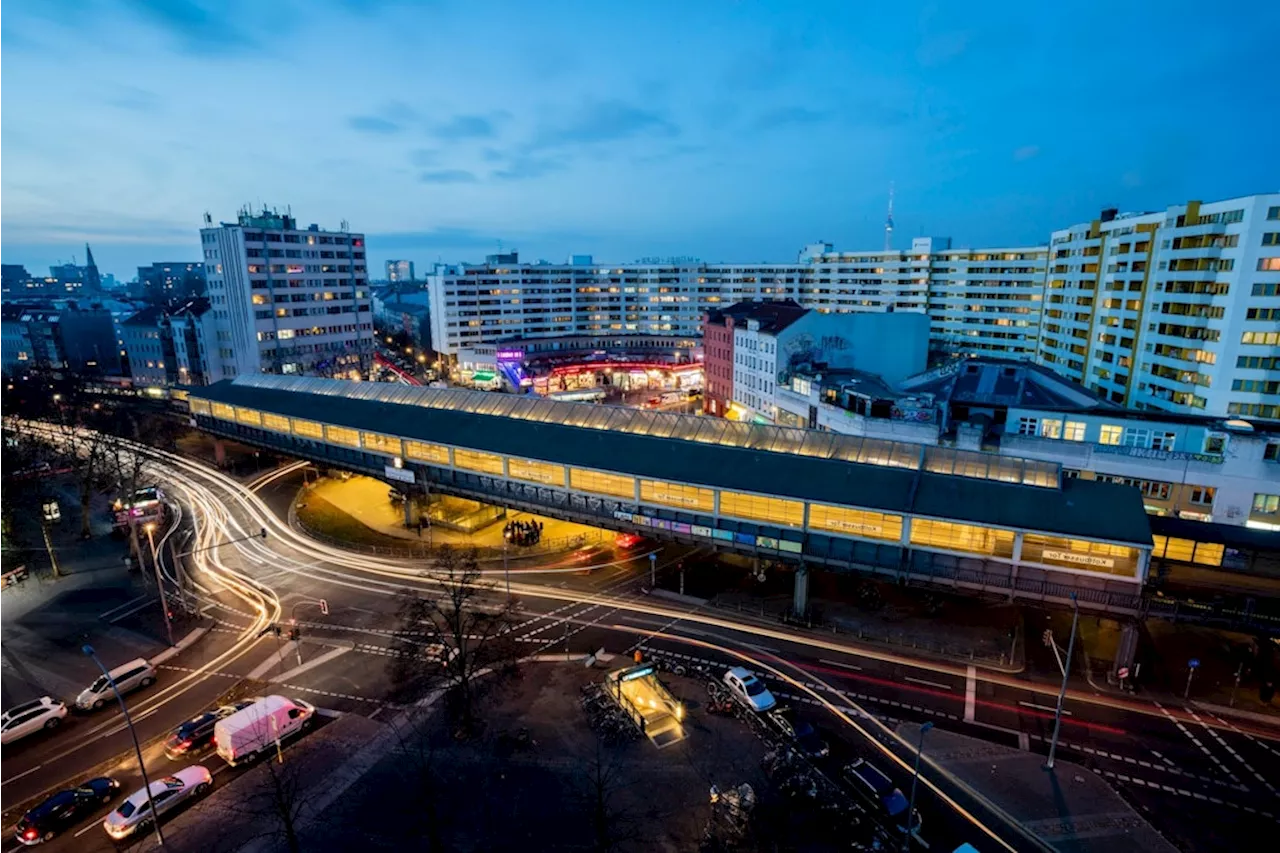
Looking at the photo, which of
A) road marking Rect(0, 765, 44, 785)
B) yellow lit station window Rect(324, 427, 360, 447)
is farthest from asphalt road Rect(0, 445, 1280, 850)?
yellow lit station window Rect(324, 427, 360, 447)

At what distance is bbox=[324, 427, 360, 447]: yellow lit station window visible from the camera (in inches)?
2507

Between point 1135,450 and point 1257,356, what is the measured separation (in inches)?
975

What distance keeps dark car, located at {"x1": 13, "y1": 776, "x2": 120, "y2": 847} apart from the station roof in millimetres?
31565

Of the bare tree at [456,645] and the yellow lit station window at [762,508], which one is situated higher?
the yellow lit station window at [762,508]

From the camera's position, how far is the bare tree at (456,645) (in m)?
33.5

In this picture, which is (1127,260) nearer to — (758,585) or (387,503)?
(758,585)

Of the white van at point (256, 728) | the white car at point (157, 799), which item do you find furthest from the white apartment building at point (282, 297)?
the white car at point (157, 799)

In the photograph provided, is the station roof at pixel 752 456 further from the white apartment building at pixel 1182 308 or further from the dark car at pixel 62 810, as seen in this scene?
the white apartment building at pixel 1182 308

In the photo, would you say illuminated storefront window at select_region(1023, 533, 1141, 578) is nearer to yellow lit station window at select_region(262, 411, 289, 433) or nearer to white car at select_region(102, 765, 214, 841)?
white car at select_region(102, 765, 214, 841)

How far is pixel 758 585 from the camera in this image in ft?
160

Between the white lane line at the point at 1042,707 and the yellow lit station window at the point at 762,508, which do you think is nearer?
the white lane line at the point at 1042,707

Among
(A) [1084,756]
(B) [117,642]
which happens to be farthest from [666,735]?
(B) [117,642]

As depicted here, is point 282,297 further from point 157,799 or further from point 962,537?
point 962,537

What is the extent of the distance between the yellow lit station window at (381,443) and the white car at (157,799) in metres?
34.2
